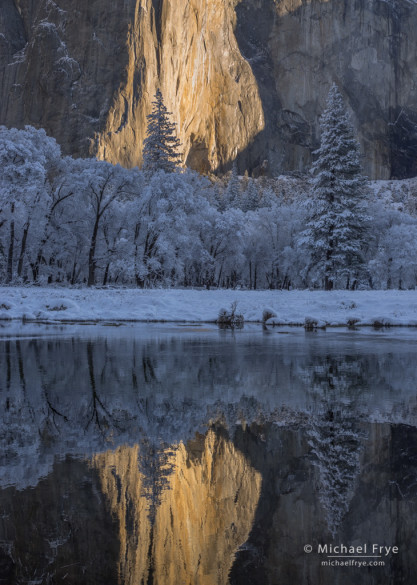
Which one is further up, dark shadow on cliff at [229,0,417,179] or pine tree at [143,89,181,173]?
dark shadow on cliff at [229,0,417,179]

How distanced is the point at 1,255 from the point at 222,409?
113 ft

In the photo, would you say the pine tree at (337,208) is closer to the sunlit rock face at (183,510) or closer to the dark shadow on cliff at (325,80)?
the sunlit rock face at (183,510)

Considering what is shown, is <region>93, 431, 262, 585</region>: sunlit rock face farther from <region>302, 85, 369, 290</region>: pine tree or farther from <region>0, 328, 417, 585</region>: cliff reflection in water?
<region>302, 85, 369, 290</region>: pine tree

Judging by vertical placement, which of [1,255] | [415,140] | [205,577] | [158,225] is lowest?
[205,577]

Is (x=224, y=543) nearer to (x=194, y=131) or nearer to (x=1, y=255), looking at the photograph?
(x=1, y=255)

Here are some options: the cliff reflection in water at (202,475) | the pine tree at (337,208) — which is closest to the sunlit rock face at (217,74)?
the pine tree at (337,208)

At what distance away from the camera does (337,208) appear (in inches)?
1518

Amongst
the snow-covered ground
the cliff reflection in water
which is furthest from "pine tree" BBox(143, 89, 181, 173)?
the cliff reflection in water

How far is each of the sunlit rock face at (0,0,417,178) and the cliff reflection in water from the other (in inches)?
3729

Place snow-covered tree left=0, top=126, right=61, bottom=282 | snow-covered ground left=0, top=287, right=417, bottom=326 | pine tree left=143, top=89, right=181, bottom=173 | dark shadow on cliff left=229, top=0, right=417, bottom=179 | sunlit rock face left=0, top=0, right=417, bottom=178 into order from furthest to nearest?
dark shadow on cliff left=229, top=0, right=417, bottom=179 → sunlit rock face left=0, top=0, right=417, bottom=178 → pine tree left=143, top=89, right=181, bottom=173 → snow-covered tree left=0, top=126, right=61, bottom=282 → snow-covered ground left=0, top=287, right=417, bottom=326

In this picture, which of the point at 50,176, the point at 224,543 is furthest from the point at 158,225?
the point at 224,543

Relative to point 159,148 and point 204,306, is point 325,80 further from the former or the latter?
point 204,306

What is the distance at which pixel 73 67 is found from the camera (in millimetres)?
109562

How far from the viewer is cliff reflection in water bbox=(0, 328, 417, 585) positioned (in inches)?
137
